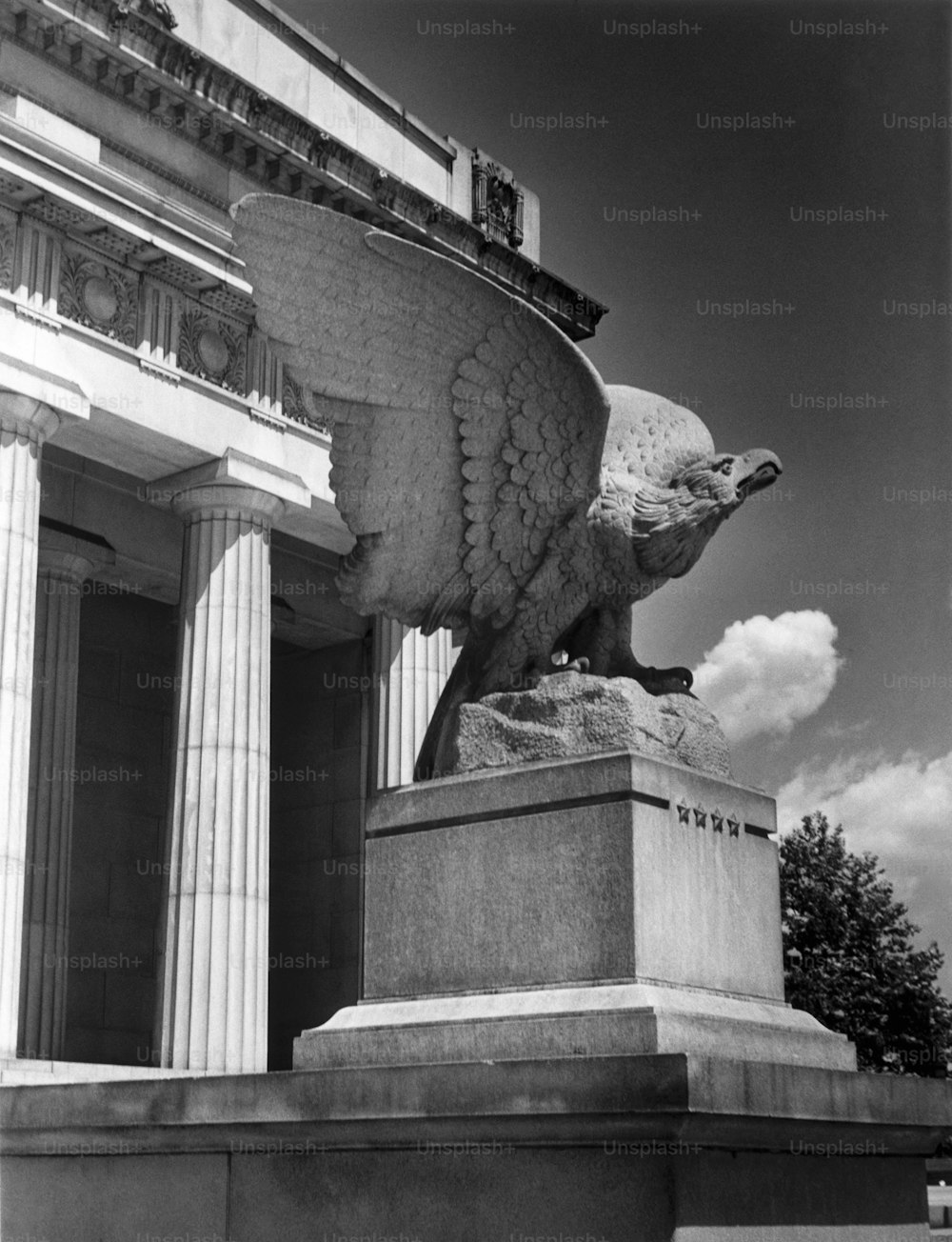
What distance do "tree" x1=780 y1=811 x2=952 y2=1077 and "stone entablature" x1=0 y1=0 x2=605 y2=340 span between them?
77.9ft

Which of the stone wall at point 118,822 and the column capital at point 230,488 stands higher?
the column capital at point 230,488

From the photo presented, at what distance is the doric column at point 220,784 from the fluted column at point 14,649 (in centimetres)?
296

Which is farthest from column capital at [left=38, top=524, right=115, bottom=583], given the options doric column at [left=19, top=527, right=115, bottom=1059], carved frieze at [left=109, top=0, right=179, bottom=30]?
carved frieze at [left=109, top=0, right=179, bottom=30]

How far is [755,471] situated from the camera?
10.1 metres

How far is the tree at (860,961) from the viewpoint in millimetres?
42562

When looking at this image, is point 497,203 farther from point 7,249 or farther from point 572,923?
point 572,923

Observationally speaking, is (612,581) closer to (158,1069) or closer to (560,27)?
(158,1069)

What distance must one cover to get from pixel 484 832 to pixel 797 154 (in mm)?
37094

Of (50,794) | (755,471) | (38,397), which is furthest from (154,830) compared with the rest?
(755,471)

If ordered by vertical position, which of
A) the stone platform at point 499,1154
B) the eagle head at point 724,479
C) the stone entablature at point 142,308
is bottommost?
the stone platform at point 499,1154

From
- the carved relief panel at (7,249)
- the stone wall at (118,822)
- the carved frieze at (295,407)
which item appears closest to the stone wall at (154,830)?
the stone wall at (118,822)

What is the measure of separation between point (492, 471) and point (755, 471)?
1675 mm

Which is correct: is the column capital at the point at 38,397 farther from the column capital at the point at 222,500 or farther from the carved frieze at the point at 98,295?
the column capital at the point at 222,500

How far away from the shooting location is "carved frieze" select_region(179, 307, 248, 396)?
949 inches
